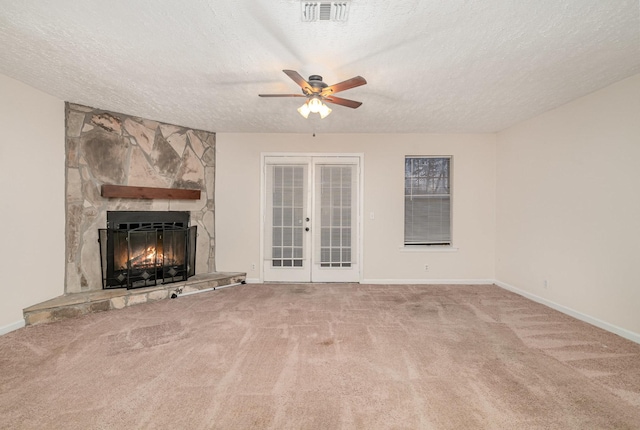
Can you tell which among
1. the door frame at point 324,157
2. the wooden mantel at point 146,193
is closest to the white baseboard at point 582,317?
the door frame at point 324,157

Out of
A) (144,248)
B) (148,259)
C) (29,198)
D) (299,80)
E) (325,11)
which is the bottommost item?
(148,259)

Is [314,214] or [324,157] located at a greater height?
[324,157]

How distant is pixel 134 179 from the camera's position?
4.02 metres

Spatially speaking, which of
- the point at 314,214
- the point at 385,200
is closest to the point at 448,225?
the point at 385,200

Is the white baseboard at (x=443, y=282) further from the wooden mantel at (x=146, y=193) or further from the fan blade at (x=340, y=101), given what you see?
the wooden mantel at (x=146, y=193)

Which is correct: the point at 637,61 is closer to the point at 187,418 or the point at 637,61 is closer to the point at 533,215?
the point at 533,215

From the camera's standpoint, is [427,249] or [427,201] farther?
[427,201]

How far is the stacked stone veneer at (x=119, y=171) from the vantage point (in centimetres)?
355

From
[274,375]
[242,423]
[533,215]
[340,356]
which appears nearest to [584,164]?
[533,215]

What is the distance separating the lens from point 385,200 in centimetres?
484

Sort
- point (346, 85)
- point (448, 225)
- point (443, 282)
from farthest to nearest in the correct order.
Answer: point (448, 225) < point (443, 282) < point (346, 85)

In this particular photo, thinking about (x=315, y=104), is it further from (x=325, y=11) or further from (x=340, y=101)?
(x=325, y=11)

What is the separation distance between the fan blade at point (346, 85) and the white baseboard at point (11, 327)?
3.90 m

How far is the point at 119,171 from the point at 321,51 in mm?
3330
